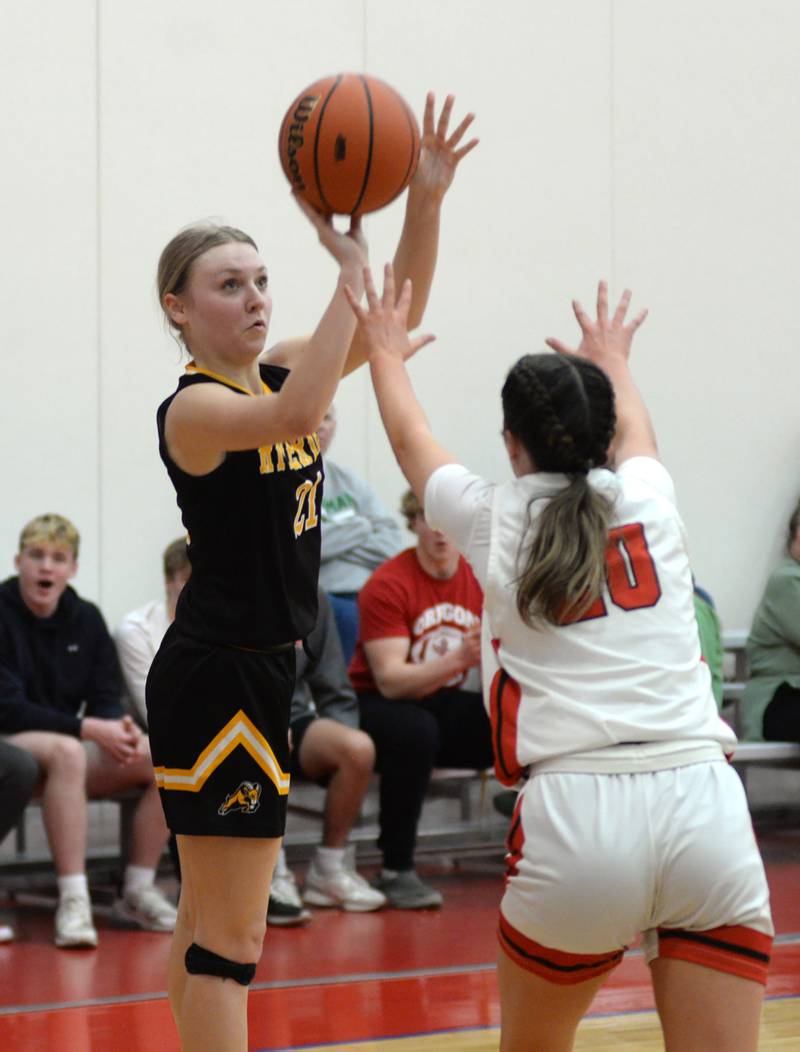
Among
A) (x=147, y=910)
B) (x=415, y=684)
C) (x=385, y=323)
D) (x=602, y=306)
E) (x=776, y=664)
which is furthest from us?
(x=776, y=664)

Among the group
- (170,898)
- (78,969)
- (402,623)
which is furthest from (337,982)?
(402,623)

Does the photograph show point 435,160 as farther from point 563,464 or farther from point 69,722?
point 69,722

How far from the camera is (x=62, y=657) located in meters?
5.57

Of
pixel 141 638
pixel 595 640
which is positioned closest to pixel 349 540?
pixel 141 638

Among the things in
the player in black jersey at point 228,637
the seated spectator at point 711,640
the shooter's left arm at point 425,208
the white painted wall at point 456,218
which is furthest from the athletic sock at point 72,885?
the shooter's left arm at point 425,208

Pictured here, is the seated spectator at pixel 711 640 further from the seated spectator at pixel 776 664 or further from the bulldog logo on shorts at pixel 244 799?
the bulldog logo on shorts at pixel 244 799

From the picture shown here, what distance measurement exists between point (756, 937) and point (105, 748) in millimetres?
3401

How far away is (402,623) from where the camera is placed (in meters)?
5.93

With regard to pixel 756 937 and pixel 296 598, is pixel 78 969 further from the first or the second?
pixel 756 937

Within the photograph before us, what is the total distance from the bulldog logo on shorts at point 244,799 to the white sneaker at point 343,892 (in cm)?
285

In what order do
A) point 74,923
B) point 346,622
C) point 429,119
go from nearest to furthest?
1. point 429,119
2. point 74,923
3. point 346,622

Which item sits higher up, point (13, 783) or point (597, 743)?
point (597, 743)

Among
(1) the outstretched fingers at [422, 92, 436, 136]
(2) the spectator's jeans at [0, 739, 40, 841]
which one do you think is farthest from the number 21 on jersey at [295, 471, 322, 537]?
(2) the spectator's jeans at [0, 739, 40, 841]

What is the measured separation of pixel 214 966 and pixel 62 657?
9.79 ft
